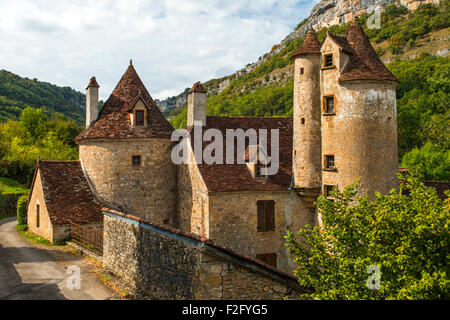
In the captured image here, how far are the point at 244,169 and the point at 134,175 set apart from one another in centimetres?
738

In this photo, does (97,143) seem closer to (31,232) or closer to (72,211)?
(72,211)

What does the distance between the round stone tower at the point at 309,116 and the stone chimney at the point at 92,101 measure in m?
14.1

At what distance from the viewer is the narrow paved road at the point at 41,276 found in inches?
543

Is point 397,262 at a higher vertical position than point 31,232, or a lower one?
higher

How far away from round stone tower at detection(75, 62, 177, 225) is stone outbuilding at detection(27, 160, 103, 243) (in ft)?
2.71

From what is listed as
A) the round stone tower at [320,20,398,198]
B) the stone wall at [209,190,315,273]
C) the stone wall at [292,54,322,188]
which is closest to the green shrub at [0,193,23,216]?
the stone wall at [209,190,315,273]

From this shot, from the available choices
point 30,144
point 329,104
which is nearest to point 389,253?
point 329,104

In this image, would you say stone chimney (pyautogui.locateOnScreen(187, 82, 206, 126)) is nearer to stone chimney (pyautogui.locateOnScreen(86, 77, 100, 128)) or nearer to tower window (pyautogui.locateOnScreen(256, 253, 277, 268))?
stone chimney (pyautogui.locateOnScreen(86, 77, 100, 128))

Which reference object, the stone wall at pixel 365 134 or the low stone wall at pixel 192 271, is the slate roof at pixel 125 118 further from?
the stone wall at pixel 365 134

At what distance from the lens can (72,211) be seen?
2327 centimetres

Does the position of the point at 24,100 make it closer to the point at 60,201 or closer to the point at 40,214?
the point at 40,214

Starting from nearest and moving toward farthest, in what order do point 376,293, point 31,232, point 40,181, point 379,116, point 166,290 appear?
point 376,293, point 166,290, point 379,116, point 40,181, point 31,232
